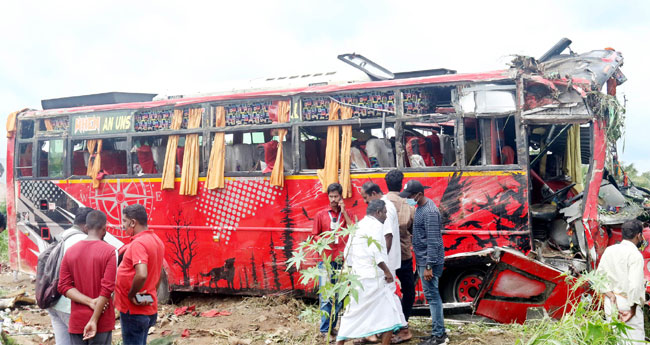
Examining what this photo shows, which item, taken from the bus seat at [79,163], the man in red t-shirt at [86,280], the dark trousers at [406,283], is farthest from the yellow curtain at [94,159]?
the dark trousers at [406,283]

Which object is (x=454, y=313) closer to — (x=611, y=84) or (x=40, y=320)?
(x=611, y=84)

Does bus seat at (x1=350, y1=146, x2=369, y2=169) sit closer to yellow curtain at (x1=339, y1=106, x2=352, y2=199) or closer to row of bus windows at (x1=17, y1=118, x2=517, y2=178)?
row of bus windows at (x1=17, y1=118, x2=517, y2=178)

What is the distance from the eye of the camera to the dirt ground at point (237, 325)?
5.93m

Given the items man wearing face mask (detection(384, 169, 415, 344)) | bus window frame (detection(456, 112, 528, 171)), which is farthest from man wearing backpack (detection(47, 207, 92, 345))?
bus window frame (detection(456, 112, 528, 171))

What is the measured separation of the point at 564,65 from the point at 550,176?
1936 millimetres

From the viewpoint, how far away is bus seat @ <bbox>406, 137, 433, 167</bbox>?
684 centimetres

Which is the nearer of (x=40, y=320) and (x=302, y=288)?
(x=302, y=288)

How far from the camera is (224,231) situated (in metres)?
7.89

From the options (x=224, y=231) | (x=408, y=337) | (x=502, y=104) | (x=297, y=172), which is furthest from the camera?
(x=224, y=231)

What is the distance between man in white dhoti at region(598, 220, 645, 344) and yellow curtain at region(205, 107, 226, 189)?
16.1 ft

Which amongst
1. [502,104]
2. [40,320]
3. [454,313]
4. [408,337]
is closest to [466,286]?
[454,313]

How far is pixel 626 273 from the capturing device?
4672 millimetres

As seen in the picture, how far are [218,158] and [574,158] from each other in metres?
5.00

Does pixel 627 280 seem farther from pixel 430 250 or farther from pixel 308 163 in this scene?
pixel 308 163
